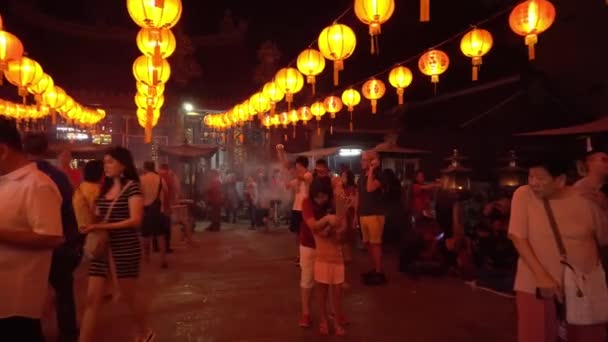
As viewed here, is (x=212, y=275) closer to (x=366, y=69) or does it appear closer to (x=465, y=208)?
(x=465, y=208)

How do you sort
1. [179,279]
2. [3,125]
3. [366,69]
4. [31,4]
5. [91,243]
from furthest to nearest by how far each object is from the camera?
[31,4] → [366,69] → [179,279] → [91,243] → [3,125]

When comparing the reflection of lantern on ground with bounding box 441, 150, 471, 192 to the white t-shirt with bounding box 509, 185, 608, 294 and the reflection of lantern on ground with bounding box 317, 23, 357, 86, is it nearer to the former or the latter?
the reflection of lantern on ground with bounding box 317, 23, 357, 86

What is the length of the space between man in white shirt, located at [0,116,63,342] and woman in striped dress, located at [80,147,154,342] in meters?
1.29

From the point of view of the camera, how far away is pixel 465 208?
778cm

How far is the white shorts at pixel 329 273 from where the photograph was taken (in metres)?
4.44

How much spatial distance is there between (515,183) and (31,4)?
19.9m

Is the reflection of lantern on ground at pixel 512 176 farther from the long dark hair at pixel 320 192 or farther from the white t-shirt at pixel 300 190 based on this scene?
the long dark hair at pixel 320 192

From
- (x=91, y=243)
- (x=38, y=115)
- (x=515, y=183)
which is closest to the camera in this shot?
(x=91, y=243)

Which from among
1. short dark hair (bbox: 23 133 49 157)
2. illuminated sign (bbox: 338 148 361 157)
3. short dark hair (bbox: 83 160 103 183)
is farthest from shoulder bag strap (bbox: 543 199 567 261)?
illuminated sign (bbox: 338 148 361 157)

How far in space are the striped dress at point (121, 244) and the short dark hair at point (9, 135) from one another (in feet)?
4.56

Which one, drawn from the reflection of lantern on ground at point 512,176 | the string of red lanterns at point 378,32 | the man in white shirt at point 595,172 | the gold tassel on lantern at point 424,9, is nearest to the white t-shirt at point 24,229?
the gold tassel on lantern at point 424,9

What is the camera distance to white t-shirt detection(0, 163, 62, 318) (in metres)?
2.21

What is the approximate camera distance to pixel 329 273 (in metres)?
4.44

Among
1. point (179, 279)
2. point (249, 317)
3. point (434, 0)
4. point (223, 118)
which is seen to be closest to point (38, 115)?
point (223, 118)
